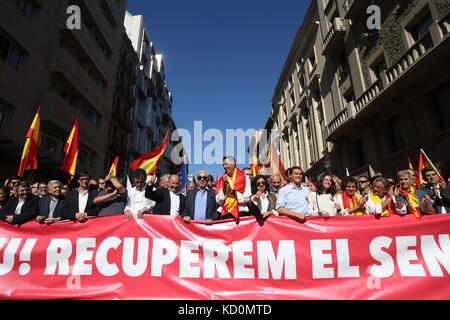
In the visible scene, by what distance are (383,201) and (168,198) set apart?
321cm

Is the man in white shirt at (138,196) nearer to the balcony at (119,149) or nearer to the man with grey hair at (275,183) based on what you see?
the man with grey hair at (275,183)

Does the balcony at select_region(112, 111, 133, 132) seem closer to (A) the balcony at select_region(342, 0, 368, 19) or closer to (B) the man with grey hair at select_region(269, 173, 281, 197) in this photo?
(A) the balcony at select_region(342, 0, 368, 19)

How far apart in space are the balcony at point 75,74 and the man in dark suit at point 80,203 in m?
12.6

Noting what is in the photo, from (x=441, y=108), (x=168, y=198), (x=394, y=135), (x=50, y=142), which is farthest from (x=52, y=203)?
(x=394, y=135)

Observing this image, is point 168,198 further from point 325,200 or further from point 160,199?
point 325,200

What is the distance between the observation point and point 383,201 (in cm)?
389

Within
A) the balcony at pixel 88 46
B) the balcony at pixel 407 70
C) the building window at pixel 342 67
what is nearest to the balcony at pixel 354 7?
the building window at pixel 342 67

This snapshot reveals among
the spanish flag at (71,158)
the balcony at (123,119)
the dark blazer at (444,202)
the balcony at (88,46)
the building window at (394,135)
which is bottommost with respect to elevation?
the dark blazer at (444,202)

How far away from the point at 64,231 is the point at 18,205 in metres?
1.42

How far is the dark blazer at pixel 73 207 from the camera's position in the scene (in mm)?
4074

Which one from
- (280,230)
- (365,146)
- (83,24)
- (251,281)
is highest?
(83,24)

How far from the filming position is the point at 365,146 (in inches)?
573
